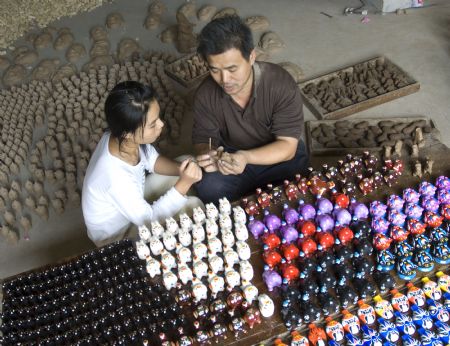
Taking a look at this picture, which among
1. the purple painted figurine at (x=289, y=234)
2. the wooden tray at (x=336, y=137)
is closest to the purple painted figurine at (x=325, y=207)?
the purple painted figurine at (x=289, y=234)

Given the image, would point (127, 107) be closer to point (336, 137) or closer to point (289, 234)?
point (289, 234)

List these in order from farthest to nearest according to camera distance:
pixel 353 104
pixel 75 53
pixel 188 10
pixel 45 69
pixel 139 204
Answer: pixel 188 10 < pixel 75 53 < pixel 45 69 < pixel 353 104 < pixel 139 204

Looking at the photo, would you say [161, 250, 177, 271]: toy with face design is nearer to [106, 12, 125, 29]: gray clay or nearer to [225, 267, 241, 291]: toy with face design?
[225, 267, 241, 291]: toy with face design

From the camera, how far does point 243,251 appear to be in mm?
1988

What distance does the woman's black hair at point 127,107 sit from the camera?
2205mm

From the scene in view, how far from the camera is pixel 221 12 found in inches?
194

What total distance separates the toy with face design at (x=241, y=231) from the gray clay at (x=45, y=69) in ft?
9.83

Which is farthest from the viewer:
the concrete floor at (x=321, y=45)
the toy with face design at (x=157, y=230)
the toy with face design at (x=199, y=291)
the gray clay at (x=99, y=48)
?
the gray clay at (x=99, y=48)

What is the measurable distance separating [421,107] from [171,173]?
1.93 m

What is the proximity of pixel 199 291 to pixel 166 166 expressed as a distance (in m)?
0.96

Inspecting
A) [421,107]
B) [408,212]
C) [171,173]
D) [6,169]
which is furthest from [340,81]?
[6,169]

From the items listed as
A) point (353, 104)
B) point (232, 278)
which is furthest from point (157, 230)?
point (353, 104)

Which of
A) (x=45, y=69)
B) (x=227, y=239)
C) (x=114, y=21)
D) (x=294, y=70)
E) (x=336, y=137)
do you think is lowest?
(x=336, y=137)

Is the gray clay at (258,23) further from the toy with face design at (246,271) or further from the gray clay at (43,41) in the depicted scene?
the toy with face design at (246,271)
